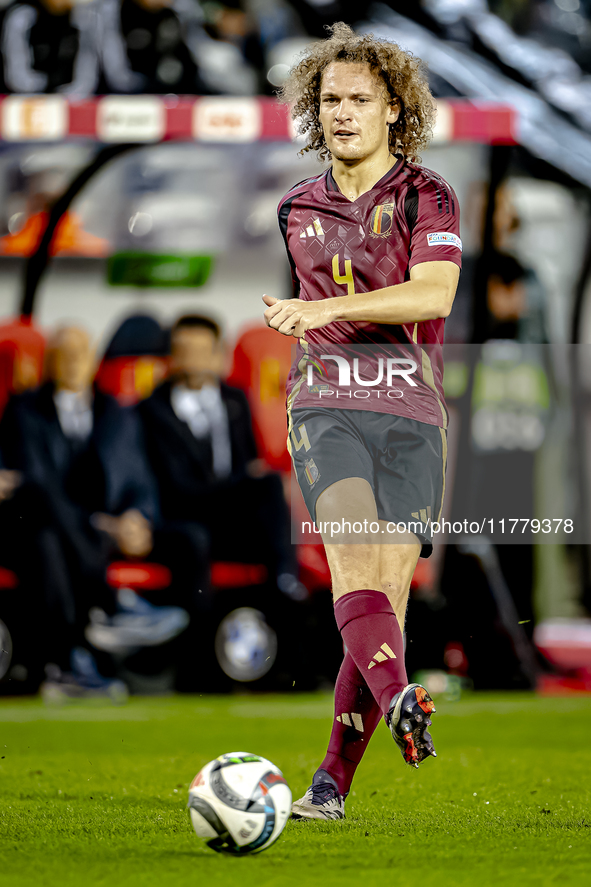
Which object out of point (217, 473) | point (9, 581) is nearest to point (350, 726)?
point (217, 473)

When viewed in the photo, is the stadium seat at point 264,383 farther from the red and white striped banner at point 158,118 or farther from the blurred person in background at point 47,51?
the blurred person in background at point 47,51

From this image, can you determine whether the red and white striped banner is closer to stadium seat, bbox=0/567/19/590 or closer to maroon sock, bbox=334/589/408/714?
stadium seat, bbox=0/567/19/590

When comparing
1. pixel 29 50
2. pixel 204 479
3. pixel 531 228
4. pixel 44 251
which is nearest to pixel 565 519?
pixel 531 228

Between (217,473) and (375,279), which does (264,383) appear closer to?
(217,473)

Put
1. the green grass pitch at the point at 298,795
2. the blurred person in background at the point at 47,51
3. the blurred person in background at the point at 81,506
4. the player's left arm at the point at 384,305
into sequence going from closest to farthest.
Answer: the green grass pitch at the point at 298,795
the player's left arm at the point at 384,305
the blurred person in background at the point at 81,506
the blurred person in background at the point at 47,51

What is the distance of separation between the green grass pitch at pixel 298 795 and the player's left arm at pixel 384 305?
118 centimetres

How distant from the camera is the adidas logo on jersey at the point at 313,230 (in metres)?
2.94

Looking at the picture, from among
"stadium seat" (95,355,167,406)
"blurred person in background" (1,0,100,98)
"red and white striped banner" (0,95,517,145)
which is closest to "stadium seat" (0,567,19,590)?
"stadium seat" (95,355,167,406)

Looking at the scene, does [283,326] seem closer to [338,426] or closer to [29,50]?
[338,426]

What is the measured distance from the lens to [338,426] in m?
2.72

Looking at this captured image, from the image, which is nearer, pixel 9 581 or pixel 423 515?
pixel 423 515

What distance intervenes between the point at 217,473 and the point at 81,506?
0.82 metres

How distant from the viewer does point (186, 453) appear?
6133 millimetres

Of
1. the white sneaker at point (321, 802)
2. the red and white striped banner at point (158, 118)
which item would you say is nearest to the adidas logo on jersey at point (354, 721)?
the white sneaker at point (321, 802)
